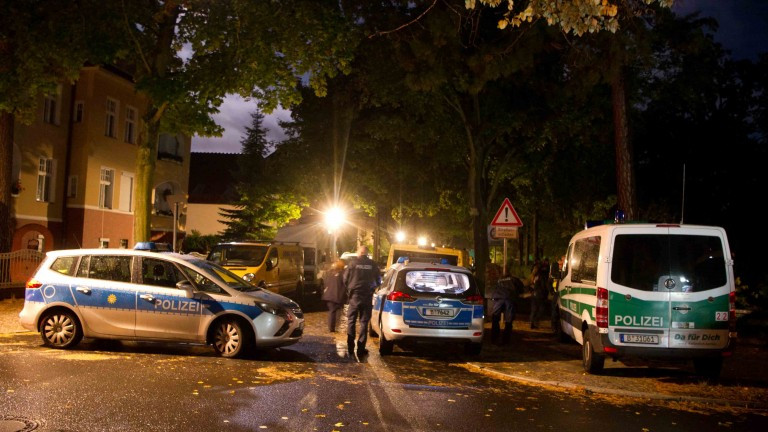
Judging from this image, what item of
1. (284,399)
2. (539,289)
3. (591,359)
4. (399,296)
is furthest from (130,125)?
(284,399)

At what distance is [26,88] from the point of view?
65.3ft

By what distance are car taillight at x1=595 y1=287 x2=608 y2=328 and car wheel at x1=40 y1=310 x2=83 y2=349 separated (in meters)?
8.17

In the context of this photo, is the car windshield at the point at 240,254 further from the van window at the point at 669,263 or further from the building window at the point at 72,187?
the van window at the point at 669,263

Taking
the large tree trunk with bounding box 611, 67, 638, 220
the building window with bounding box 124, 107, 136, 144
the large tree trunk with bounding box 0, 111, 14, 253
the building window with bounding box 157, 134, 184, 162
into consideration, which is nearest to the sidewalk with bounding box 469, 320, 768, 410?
the large tree trunk with bounding box 611, 67, 638, 220

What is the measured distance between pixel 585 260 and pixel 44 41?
1453 cm

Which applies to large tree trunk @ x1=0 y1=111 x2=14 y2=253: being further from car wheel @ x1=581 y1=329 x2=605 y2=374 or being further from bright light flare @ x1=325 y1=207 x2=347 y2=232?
car wheel @ x1=581 y1=329 x2=605 y2=374

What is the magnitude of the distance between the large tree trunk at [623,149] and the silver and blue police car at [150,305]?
8370 millimetres

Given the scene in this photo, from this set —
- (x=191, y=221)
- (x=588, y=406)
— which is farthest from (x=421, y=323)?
(x=191, y=221)

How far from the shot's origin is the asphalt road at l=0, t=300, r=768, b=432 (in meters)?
7.65

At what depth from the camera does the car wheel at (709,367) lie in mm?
11461

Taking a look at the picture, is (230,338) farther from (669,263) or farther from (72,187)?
(72,187)

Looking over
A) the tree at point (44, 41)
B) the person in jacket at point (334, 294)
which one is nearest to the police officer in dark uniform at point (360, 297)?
the person in jacket at point (334, 294)

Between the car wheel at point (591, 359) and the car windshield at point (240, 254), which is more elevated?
the car windshield at point (240, 254)

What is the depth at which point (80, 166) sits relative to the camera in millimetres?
29844
